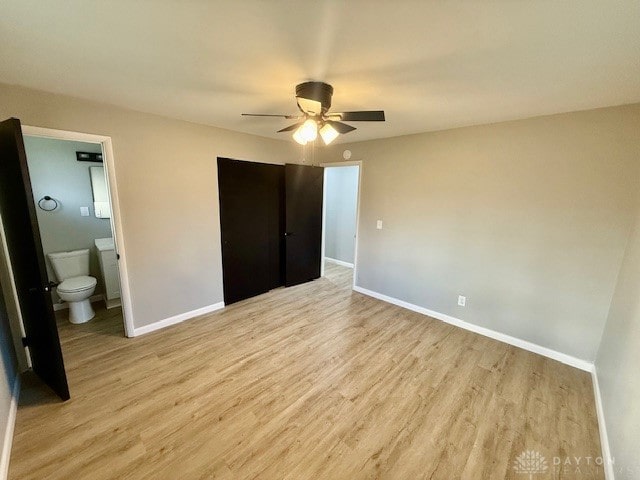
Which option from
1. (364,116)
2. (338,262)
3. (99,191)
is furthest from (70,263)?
(338,262)

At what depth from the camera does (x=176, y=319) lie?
3012 mm

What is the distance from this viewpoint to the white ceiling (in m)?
1.06

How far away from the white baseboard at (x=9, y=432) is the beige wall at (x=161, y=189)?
0.91m

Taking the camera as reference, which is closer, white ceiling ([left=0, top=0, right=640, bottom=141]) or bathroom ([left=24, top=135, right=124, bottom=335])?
white ceiling ([left=0, top=0, right=640, bottom=141])

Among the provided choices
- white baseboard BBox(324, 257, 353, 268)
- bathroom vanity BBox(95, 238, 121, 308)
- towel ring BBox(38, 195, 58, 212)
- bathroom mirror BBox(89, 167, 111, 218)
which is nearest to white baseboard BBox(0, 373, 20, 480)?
bathroom vanity BBox(95, 238, 121, 308)

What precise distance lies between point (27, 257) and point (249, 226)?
2127 millimetres

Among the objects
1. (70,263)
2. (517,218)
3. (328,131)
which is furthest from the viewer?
(70,263)

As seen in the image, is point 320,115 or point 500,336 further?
point 500,336

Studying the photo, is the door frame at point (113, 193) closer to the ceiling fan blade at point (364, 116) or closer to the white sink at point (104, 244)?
the white sink at point (104, 244)

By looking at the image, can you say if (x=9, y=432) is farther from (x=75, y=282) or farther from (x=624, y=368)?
(x=624, y=368)

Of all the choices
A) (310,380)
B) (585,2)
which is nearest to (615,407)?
(310,380)

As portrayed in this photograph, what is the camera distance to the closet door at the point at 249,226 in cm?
333

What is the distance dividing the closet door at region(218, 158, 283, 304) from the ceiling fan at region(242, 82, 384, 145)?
1559mm

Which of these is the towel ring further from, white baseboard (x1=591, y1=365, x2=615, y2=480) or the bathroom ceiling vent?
white baseboard (x1=591, y1=365, x2=615, y2=480)
